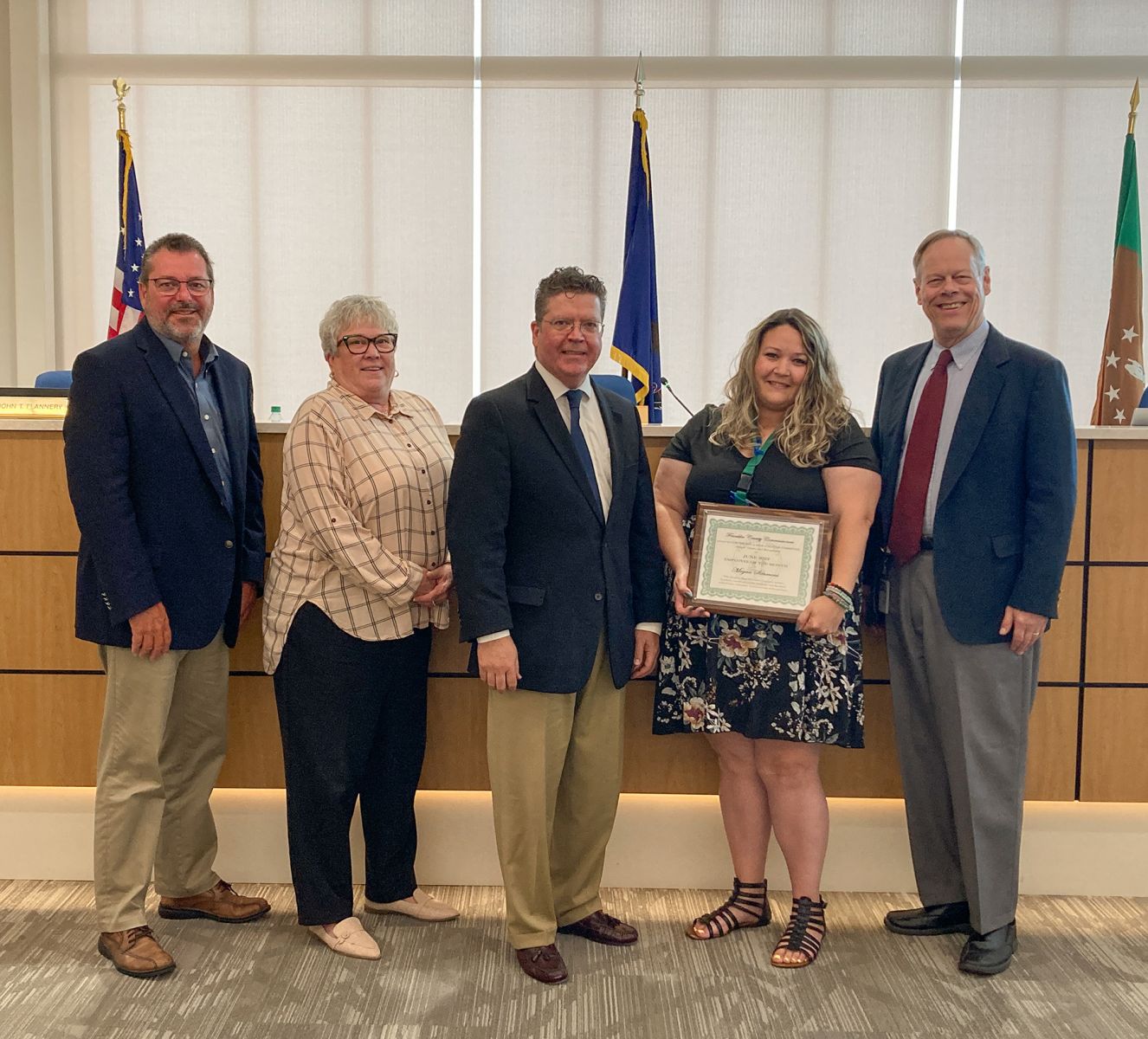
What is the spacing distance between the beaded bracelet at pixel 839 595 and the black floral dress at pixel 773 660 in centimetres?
10

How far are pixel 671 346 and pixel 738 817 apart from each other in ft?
13.6

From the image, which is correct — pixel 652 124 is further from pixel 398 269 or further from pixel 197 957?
pixel 197 957

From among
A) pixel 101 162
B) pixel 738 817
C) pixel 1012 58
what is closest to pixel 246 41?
pixel 101 162

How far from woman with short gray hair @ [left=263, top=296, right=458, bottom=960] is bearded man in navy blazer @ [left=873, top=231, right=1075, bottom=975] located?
1180 millimetres

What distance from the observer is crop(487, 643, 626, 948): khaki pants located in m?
2.22

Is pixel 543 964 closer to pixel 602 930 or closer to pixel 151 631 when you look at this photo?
pixel 602 930

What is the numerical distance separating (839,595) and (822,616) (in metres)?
0.06

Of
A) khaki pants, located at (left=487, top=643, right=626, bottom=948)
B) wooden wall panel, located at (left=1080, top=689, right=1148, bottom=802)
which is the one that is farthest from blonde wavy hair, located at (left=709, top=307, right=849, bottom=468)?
wooden wall panel, located at (left=1080, top=689, right=1148, bottom=802)

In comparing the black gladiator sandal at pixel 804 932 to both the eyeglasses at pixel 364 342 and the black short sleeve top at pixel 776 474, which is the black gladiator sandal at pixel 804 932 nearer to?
the black short sleeve top at pixel 776 474

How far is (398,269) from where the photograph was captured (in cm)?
607

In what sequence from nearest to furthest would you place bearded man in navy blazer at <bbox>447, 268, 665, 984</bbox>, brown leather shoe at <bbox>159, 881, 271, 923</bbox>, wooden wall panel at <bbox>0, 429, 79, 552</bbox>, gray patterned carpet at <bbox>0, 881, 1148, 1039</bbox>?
gray patterned carpet at <bbox>0, 881, 1148, 1039</bbox>, bearded man in navy blazer at <bbox>447, 268, 665, 984</bbox>, brown leather shoe at <bbox>159, 881, 271, 923</bbox>, wooden wall panel at <bbox>0, 429, 79, 552</bbox>

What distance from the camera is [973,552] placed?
226cm

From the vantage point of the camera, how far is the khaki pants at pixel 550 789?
2223mm

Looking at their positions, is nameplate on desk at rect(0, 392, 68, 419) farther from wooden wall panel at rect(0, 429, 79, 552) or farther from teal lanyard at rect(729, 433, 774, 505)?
teal lanyard at rect(729, 433, 774, 505)
